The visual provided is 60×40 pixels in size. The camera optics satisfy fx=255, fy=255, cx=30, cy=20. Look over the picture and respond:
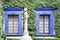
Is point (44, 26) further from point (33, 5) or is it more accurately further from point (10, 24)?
point (10, 24)

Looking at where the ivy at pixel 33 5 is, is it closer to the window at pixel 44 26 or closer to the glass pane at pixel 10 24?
the window at pixel 44 26

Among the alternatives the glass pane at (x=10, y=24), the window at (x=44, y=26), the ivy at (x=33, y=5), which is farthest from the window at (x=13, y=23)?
the window at (x=44, y=26)

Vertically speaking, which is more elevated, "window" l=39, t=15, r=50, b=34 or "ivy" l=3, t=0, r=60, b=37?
"ivy" l=3, t=0, r=60, b=37

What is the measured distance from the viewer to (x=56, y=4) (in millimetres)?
18453

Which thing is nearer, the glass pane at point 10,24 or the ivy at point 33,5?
the ivy at point 33,5

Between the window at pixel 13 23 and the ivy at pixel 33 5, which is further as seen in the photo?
the window at pixel 13 23

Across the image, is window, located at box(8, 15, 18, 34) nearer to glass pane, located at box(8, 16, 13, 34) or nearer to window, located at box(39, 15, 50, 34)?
glass pane, located at box(8, 16, 13, 34)

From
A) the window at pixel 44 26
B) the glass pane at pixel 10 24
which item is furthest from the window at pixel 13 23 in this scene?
the window at pixel 44 26

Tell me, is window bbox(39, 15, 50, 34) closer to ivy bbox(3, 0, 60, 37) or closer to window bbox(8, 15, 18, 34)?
ivy bbox(3, 0, 60, 37)

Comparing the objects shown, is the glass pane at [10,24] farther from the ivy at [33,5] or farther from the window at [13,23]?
the ivy at [33,5]

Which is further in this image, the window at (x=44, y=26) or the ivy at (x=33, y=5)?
the window at (x=44, y=26)

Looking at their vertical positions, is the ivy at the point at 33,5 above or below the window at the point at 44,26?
above

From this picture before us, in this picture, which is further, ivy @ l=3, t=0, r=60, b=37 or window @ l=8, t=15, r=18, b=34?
window @ l=8, t=15, r=18, b=34

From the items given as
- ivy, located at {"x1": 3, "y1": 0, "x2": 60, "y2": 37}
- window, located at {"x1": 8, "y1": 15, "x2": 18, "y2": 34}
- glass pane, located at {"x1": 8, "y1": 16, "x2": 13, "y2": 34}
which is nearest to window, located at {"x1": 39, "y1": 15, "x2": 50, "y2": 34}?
ivy, located at {"x1": 3, "y1": 0, "x2": 60, "y2": 37}
